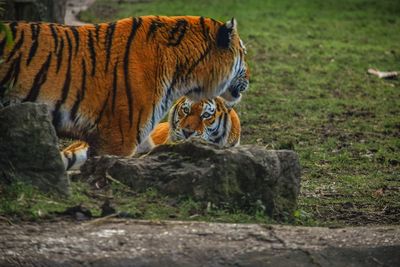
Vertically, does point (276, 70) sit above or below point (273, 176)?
below

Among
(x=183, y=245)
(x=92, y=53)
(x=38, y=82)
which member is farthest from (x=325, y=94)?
(x=183, y=245)

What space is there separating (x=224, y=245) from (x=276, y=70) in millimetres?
8413

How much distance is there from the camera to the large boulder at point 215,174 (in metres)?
6.09

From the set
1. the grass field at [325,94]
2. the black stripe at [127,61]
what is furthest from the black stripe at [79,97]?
the grass field at [325,94]

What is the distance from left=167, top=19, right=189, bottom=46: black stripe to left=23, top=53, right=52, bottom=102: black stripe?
858 millimetres

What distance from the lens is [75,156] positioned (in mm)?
6996

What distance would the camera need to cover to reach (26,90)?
6770 mm

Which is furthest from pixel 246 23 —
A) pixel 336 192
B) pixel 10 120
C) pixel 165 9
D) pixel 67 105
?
pixel 10 120

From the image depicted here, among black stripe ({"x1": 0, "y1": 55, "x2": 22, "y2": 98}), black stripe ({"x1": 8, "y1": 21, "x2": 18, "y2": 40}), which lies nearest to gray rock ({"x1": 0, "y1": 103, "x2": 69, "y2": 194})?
black stripe ({"x1": 0, "y1": 55, "x2": 22, "y2": 98})

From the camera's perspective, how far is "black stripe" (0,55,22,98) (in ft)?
22.1

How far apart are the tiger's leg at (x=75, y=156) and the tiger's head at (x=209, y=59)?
79 centimetres

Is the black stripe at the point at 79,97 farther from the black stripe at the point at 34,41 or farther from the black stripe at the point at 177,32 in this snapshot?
the black stripe at the point at 177,32

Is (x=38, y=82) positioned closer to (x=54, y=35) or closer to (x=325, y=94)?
(x=54, y=35)

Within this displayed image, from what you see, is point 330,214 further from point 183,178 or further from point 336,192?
point 183,178
